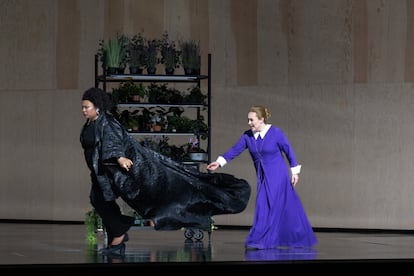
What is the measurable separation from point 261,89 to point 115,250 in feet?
16.2

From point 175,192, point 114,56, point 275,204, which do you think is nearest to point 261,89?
point 114,56

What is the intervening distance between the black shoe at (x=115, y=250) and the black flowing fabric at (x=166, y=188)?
407 millimetres

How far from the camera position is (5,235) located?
10.1 meters

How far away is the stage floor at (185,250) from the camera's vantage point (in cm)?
666

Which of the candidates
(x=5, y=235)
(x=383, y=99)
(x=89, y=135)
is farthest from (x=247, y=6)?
(x=89, y=135)

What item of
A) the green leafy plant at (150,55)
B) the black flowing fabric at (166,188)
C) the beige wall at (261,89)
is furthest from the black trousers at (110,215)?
the beige wall at (261,89)

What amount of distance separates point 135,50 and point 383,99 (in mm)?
3278

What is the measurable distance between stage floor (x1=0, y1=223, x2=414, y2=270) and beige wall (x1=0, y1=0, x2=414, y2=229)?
806mm

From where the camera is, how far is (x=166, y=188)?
8.33 metres

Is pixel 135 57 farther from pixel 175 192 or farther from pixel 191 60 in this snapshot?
pixel 175 192

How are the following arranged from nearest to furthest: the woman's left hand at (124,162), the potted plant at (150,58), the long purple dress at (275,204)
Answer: the woman's left hand at (124,162) → the long purple dress at (275,204) → the potted plant at (150,58)

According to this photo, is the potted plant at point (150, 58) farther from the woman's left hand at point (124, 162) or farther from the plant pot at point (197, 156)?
the woman's left hand at point (124, 162)

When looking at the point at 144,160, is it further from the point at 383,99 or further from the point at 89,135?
the point at 383,99

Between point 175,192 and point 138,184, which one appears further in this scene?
point 175,192
